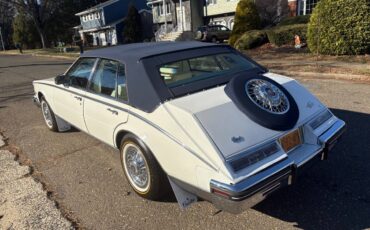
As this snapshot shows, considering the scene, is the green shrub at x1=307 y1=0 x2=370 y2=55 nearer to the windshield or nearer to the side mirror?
the windshield

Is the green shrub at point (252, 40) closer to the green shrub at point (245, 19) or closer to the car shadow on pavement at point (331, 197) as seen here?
the green shrub at point (245, 19)

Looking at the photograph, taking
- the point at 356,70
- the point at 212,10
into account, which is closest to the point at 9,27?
the point at 212,10

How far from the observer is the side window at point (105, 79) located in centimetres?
375

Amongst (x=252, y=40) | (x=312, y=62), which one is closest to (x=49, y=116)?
(x=312, y=62)

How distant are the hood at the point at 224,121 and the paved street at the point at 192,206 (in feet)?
2.60

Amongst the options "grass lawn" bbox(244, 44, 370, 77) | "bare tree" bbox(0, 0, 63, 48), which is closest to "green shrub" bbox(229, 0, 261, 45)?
"grass lawn" bbox(244, 44, 370, 77)

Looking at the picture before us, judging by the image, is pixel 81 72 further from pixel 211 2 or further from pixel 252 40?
pixel 211 2

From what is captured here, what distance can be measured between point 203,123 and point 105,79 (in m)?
1.71

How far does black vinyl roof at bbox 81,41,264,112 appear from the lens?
3.15 m

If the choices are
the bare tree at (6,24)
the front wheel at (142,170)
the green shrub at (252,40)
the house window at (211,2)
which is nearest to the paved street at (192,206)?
the front wheel at (142,170)

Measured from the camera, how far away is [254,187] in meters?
2.50

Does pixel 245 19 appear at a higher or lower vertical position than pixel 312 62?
higher

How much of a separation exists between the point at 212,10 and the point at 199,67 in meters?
32.7

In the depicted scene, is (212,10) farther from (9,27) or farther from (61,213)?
(9,27)
